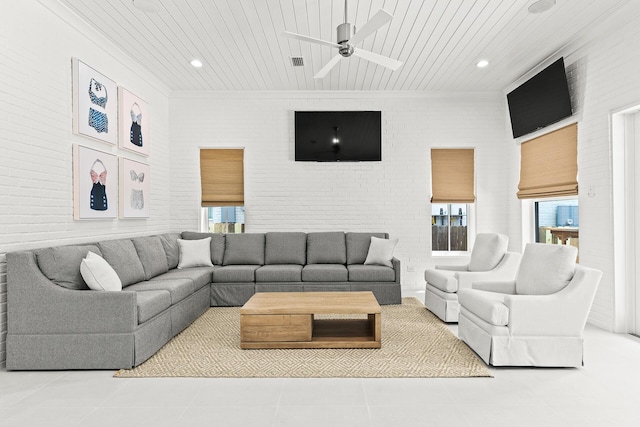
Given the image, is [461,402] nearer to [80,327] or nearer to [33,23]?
[80,327]

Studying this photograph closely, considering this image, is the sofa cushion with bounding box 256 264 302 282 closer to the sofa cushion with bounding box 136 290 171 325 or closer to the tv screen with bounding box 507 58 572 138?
the sofa cushion with bounding box 136 290 171 325

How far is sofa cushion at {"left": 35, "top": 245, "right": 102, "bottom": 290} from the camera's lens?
3102 millimetres

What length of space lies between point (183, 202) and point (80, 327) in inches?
135

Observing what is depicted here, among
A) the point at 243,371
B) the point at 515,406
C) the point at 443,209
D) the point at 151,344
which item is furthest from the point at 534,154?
the point at 151,344

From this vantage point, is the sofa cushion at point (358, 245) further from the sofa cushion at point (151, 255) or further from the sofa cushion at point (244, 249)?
the sofa cushion at point (151, 255)

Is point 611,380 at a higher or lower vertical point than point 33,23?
lower

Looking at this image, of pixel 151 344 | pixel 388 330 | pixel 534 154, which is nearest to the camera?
pixel 151 344

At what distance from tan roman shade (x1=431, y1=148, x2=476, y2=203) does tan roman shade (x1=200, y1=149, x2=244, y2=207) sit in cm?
320

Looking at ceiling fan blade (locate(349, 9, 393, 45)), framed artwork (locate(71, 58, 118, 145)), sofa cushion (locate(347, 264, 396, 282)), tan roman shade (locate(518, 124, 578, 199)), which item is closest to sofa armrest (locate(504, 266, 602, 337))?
tan roman shade (locate(518, 124, 578, 199))

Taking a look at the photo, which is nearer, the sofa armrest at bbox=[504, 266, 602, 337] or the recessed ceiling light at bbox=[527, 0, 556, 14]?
the sofa armrest at bbox=[504, 266, 602, 337]

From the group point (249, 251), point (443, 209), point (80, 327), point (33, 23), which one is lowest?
point (80, 327)

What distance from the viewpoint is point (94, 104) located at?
4.16m

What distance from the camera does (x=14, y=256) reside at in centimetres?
300

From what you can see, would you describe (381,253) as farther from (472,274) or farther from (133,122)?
(133,122)
